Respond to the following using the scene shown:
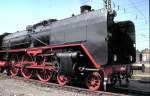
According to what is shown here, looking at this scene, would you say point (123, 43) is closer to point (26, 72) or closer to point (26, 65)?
point (26, 65)

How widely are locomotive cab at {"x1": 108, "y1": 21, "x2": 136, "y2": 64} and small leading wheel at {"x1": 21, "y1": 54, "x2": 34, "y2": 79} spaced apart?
5.73m

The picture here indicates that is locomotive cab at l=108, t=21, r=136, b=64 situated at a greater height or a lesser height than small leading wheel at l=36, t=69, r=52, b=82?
greater

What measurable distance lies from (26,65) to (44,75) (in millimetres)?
1722

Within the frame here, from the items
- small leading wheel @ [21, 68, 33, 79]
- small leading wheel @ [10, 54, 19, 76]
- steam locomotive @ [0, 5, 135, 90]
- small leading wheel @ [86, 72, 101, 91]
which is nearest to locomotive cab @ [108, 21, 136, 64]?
steam locomotive @ [0, 5, 135, 90]

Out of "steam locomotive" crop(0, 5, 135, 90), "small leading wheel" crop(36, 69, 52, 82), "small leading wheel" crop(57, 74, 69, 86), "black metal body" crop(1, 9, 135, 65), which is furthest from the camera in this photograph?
"small leading wheel" crop(36, 69, 52, 82)

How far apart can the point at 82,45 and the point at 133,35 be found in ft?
8.71

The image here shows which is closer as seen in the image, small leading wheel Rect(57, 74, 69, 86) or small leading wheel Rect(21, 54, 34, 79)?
small leading wheel Rect(57, 74, 69, 86)

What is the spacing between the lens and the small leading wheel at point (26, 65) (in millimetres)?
15207

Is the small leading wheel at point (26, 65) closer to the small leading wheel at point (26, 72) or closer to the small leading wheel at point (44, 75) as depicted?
the small leading wheel at point (26, 72)

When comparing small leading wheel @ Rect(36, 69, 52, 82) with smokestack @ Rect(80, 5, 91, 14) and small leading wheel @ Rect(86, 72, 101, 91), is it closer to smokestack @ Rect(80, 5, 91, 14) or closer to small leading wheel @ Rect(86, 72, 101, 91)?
small leading wheel @ Rect(86, 72, 101, 91)

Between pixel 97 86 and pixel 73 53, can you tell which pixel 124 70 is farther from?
pixel 73 53

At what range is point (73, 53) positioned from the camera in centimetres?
1127

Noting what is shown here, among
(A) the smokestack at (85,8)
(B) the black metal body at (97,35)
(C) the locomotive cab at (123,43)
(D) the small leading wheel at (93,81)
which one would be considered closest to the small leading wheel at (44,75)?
(B) the black metal body at (97,35)

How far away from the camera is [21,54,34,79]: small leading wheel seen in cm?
1521
